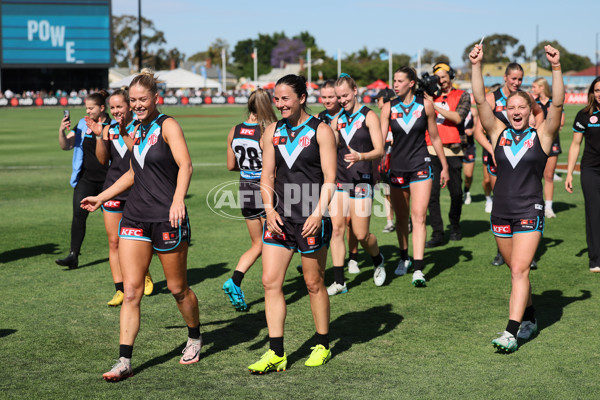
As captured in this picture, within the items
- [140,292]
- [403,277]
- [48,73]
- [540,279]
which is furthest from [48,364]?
[48,73]

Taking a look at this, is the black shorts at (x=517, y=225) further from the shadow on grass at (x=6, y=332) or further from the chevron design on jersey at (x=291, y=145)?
the shadow on grass at (x=6, y=332)

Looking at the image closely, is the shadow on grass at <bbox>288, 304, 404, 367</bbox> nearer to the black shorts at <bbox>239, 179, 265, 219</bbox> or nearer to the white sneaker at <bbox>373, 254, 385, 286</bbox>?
the white sneaker at <bbox>373, 254, 385, 286</bbox>

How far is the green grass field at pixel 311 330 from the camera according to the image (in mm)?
4906

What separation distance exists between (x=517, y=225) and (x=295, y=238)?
5.93 feet

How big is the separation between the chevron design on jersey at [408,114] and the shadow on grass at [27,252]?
16.0ft

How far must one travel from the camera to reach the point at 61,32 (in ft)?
216

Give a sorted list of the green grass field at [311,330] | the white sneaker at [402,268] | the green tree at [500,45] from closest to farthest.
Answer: the green grass field at [311,330]
the white sneaker at [402,268]
the green tree at [500,45]

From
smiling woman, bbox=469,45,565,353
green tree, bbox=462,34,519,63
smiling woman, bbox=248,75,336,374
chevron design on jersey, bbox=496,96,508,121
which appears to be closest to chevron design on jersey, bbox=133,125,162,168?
smiling woman, bbox=248,75,336,374

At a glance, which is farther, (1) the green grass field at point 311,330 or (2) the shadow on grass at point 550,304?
(2) the shadow on grass at point 550,304

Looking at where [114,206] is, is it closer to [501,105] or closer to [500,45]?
[501,105]

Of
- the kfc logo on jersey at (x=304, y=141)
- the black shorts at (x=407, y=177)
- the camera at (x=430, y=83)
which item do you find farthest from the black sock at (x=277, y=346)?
the camera at (x=430, y=83)

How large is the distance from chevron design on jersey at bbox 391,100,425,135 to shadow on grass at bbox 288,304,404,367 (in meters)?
2.07

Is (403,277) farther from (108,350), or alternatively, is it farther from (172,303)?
(108,350)

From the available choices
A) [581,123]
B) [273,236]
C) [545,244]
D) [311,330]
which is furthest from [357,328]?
[545,244]
